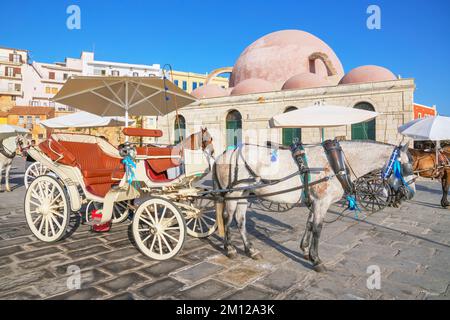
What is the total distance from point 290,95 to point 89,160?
1716 cm

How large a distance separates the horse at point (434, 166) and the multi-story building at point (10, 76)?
58946 mm

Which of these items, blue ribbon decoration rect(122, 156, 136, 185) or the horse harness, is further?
the horse harness

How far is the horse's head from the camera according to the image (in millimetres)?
3577

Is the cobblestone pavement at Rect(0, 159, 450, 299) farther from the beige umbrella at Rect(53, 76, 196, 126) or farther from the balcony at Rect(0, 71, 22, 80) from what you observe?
the balcony at Rect(0, 71, 22, 80)

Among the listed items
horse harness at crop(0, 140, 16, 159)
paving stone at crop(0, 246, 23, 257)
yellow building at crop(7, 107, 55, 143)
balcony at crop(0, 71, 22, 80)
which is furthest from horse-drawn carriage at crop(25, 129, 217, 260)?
balcony at crop(0, 71, 22, 80)

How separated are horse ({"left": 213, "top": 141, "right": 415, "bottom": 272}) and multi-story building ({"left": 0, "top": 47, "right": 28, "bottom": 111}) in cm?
5815

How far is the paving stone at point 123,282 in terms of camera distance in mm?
3061

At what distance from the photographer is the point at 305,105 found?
19.6 m

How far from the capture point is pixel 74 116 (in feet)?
35.8

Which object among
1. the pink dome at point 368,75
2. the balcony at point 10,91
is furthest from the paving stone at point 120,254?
the balcony at point 10,91

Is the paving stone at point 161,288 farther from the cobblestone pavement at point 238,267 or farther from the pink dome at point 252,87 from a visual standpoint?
the pink dome at point 252,87

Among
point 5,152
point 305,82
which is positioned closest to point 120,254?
point 5,152
